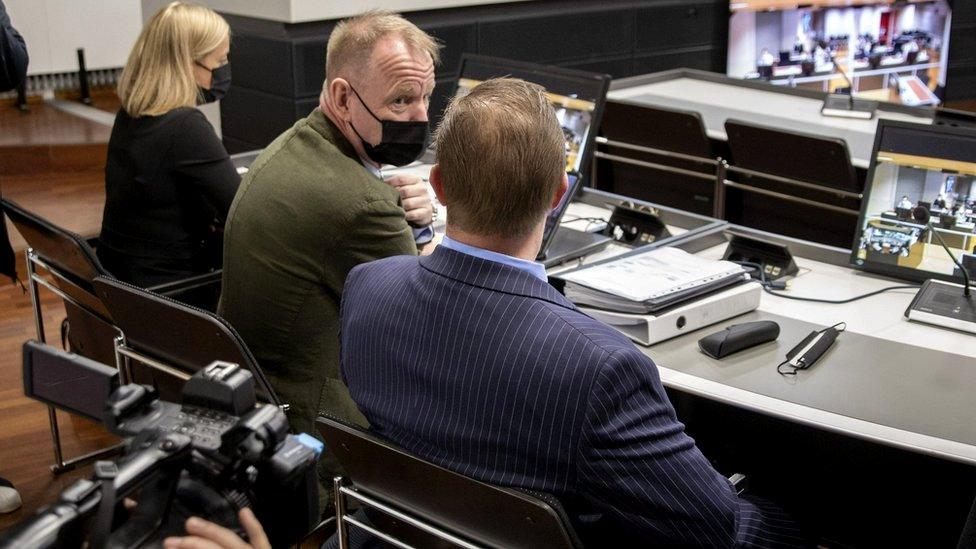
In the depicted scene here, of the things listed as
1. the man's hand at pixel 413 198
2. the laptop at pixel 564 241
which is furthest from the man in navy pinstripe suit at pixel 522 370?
the laptop at pixel 564 241

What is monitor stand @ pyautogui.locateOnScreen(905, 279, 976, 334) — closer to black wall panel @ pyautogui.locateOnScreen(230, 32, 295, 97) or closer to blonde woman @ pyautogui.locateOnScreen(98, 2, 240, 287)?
blonde woman @ pyautogui.locateOnScreen(98, 2, 240, 287)

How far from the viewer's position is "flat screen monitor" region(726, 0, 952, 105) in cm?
608

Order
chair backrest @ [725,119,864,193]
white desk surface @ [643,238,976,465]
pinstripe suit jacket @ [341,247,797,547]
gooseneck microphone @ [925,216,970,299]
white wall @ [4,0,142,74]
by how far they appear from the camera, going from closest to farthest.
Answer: pinstripe suit jacket @ [341,247,797,547] < white desk surface @ [643,238,976,465] < gooseneck microphone @ [925,216,970,299] < chair backrest @ [725,119,864,193] < white wall @ [4,0,142,74]

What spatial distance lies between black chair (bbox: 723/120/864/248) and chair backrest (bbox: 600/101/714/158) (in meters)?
0.14

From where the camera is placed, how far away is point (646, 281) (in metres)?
2.41

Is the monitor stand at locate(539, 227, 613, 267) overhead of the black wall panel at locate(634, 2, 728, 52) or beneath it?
Answer: beneath

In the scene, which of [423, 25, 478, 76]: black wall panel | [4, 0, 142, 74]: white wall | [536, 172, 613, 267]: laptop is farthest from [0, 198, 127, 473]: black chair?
[4, 0, 142, 74]: white wall

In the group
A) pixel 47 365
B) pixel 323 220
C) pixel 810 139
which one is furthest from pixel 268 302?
pixel 810 139

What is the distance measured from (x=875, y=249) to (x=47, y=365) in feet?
6.68

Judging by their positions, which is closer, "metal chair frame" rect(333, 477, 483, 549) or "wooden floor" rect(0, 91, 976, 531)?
"metal chair frame" rect(333, 477, 483, 549)

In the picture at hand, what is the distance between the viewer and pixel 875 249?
8.71 ft

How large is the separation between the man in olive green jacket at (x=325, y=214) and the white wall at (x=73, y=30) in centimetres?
582

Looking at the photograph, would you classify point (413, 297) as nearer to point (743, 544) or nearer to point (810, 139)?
point (743, 544)

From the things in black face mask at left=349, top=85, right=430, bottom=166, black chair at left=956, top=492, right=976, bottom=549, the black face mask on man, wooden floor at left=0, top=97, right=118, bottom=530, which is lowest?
wooden floor at left=0, top=97, right=118, bottom=530
